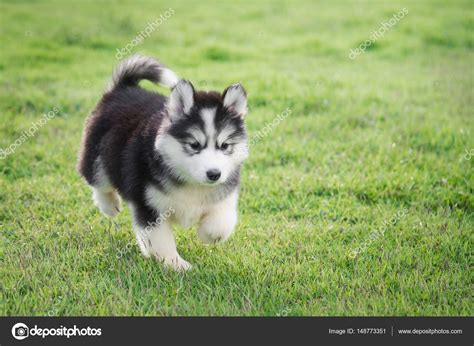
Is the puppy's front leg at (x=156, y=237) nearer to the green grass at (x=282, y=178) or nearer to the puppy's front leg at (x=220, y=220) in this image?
the green grass at (x=282, y=178)

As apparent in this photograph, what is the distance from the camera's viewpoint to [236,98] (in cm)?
396

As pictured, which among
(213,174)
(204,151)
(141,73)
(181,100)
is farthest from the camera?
(141,73)

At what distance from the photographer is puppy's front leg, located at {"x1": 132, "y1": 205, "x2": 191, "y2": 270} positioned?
4.04 meters

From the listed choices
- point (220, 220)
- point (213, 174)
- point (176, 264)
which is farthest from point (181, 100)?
point (176, 264)

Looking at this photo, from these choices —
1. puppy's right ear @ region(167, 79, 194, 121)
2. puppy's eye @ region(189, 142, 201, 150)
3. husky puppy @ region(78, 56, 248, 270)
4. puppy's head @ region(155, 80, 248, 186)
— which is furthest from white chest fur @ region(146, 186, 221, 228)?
puppy's right ear @ region(167, 79, 194, 121)

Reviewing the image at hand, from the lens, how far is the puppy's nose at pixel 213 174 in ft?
12.0

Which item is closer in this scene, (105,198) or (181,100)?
(181,100)

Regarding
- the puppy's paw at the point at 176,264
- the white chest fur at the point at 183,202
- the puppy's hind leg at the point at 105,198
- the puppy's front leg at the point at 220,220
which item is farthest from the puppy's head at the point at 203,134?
the puppy's hind leg at the point at 105,198

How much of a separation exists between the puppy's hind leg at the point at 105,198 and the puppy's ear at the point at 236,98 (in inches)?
53.8

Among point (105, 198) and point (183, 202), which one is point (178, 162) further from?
point (105, 198)

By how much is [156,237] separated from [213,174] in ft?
2.26

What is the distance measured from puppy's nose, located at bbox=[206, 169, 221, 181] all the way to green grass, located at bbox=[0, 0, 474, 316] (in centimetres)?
70
